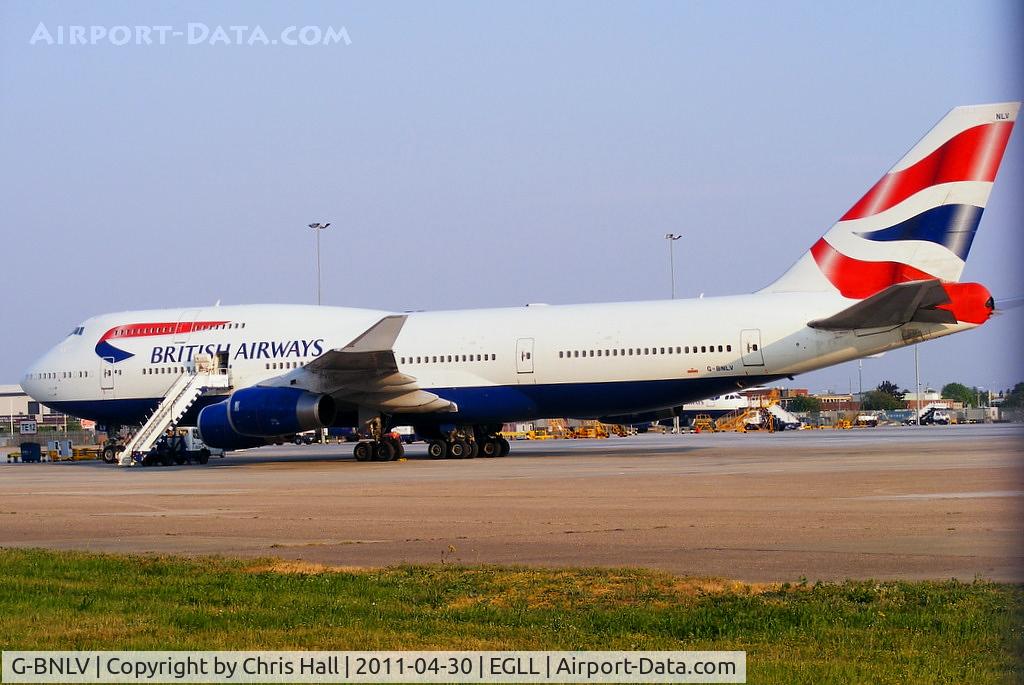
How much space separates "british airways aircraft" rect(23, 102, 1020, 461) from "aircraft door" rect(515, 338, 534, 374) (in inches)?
1.5

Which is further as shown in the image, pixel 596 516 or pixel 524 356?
pixel 524 356

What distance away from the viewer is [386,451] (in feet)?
117

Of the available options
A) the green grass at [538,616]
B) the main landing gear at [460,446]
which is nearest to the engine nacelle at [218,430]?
the main landing gear at [460,446]

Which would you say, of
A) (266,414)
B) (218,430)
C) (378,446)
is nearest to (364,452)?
(378,446)

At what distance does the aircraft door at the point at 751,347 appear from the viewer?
32.3 m

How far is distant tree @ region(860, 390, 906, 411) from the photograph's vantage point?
145 m

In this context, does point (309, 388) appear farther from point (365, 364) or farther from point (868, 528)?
point (868, 528)

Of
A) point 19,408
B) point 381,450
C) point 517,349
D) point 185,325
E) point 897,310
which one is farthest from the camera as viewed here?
point 19,408

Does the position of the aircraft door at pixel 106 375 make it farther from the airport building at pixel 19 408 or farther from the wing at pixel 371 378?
the airport building at pixel 19 408

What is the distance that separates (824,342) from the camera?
32031 millimetres

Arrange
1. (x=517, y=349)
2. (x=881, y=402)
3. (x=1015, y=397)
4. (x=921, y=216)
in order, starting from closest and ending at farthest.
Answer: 1. (x=1015, y=397)
2. (x=921, y=216)
3. (x=517, y=349)
4. (x=881, y=402)

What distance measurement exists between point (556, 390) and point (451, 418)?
337cm

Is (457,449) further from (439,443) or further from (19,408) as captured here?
(19,408)
